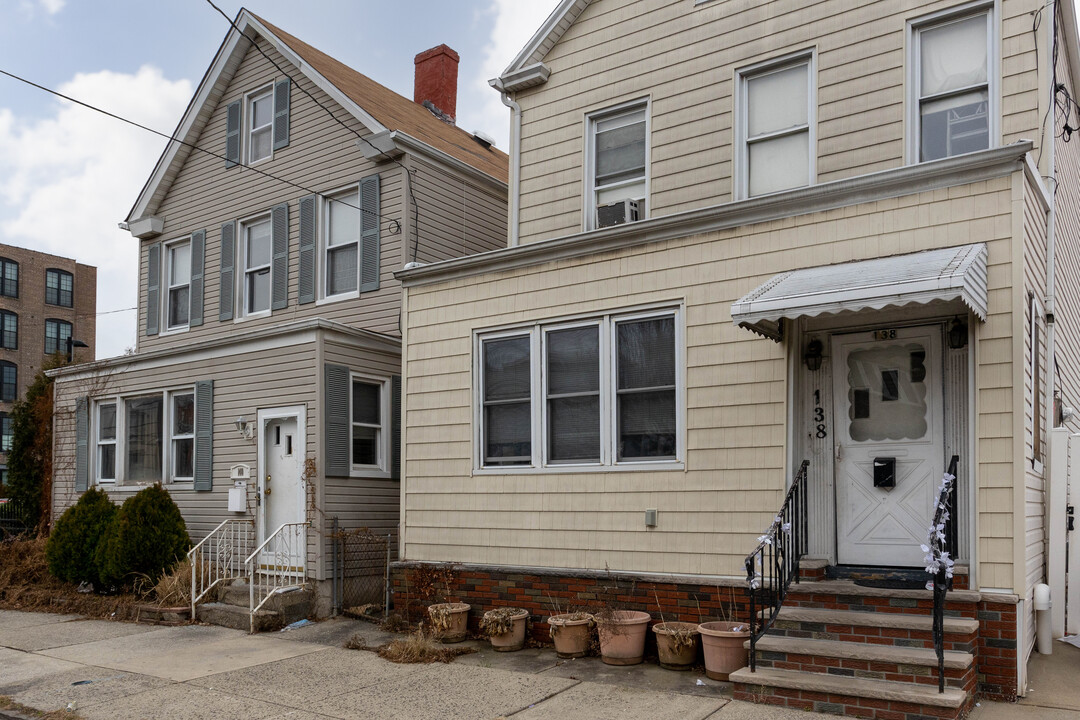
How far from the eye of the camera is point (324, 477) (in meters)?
11.3

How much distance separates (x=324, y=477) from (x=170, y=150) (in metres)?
8.13

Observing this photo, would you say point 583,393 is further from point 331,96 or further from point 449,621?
point 331,96

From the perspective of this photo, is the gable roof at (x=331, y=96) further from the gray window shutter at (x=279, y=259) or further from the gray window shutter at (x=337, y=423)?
the gray window shutter at (x=337, y=423)

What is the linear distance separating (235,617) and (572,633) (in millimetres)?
4401

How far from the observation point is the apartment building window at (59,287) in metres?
48.9

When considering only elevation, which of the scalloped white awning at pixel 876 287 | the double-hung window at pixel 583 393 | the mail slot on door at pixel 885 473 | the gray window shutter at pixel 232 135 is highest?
the gray window shutter at pixel 232 135

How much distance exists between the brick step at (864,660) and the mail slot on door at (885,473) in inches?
56.7

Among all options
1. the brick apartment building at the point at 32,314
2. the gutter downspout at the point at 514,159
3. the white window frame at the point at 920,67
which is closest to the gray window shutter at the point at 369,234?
the gutter downspout at the point at 514,159

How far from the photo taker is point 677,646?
24.8 ft

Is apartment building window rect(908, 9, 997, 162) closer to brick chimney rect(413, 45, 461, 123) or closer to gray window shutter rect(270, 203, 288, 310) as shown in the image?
gray window shutter rect(270, 203, 288, 310)

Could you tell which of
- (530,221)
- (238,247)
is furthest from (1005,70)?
(238,247)

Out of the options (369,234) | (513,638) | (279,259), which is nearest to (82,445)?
(279,259)

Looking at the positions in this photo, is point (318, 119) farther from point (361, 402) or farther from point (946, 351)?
point (946, 351)

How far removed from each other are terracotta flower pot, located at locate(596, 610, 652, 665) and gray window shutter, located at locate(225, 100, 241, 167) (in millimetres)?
11217
